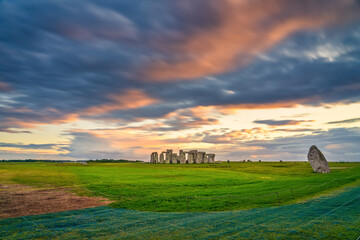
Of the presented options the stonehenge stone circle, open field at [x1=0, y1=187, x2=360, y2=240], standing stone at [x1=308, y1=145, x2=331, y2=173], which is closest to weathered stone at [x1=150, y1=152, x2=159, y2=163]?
the stonehenge stone circle

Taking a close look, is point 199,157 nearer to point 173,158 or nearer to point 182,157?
point 182,157

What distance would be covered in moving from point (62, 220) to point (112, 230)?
4978 millimetres

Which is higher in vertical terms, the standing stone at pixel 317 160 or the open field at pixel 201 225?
the standing stone at pixel 317 160

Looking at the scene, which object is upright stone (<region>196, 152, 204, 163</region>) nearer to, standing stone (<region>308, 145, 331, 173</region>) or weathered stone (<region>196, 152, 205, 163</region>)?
weathered stone (<region>196, 152, 205, 163</region>)

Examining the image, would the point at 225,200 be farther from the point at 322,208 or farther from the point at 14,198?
the point at 14,198

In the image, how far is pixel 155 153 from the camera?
402ft

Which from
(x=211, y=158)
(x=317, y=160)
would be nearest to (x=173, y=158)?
(x=211, y=158)

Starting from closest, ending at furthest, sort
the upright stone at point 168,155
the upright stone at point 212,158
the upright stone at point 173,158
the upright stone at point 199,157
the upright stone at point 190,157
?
the upright stone at point 173,158
the upright stone at point 168,155
the upright stone at point 190,157
the upright stone at point 199,157
the upright stone at point 212,158

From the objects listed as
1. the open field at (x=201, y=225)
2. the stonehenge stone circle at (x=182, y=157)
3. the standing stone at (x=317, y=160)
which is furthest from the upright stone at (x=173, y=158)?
the open field at (x=201, y=225)

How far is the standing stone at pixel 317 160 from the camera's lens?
56053 mm

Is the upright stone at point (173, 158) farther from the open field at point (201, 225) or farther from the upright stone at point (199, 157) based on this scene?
the open field at point (201, 225)

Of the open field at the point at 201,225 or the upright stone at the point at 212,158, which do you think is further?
the upright stone at the point at 212,158

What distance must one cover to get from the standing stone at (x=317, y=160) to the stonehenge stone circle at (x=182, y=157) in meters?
67.3

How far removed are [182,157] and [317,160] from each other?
2784 inches
